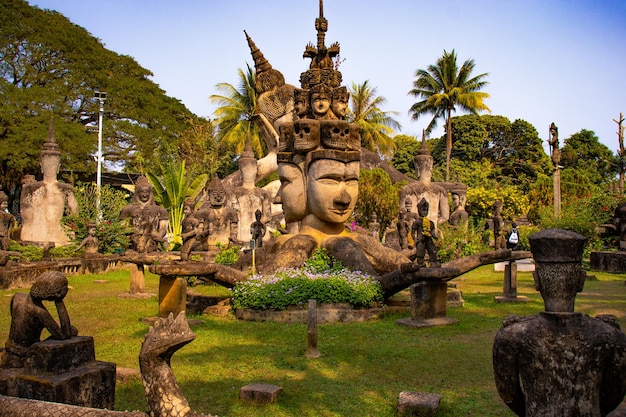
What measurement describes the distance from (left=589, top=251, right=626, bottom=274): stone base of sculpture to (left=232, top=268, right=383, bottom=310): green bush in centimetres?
1004

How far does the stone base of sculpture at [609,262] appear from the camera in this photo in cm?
1652

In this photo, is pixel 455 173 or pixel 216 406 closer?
pixel 216 406

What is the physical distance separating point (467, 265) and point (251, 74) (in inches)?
1305

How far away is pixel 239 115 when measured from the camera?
39.8 metres

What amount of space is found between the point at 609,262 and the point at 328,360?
13.1 meters

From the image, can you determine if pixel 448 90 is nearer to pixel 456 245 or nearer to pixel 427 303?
pixel 456 245

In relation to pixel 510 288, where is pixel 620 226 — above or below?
above

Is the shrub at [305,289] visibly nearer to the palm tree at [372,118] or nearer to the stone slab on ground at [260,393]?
the stone slab on ground at [260,393]

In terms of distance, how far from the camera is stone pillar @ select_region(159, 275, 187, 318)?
367 inches

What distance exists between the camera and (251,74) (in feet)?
132

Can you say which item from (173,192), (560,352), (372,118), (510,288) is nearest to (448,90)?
(372,118)

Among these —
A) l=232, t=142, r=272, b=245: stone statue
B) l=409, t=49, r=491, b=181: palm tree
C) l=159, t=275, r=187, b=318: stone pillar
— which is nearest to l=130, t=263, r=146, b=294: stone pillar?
l=159, t=275, r=187, b=318: stone pillar

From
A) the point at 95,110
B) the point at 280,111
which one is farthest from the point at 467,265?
the point at 95,110

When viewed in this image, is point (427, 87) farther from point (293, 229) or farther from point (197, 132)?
point (293, 229)
